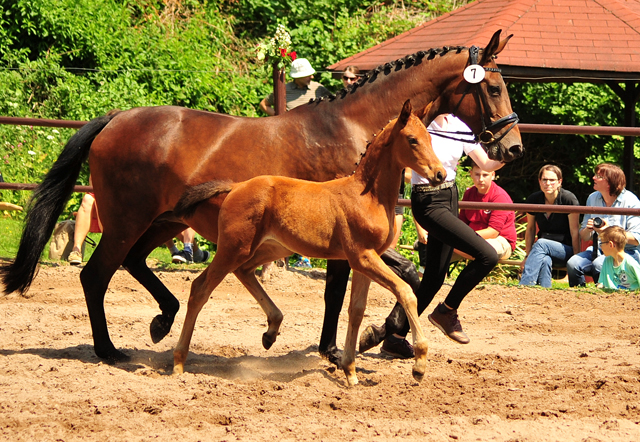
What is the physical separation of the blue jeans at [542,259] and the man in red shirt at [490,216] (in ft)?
0.82

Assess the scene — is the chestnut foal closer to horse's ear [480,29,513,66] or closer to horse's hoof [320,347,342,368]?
horse's hoof [320,347,342,368]

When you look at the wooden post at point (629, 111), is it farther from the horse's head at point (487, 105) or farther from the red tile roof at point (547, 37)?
the horse's head at point (487, 105)

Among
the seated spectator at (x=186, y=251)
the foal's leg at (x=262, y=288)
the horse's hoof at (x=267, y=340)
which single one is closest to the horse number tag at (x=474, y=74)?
the foal's leg at (x=262, y=288)

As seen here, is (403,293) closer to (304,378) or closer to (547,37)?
(304,378)

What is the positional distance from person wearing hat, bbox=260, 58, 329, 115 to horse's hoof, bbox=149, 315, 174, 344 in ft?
14.1

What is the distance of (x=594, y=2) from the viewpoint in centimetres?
1173

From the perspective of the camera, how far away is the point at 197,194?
462cm

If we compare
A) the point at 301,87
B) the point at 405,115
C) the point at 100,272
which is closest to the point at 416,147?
the point at 405,115

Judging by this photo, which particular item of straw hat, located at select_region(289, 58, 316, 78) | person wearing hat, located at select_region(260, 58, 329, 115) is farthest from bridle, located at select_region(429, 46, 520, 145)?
straw hat, located at select_region(289, 58, 316, 78)

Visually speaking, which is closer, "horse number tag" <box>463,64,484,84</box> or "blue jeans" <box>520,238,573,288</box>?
"horse number tag" <box>463,64,484,84</box>

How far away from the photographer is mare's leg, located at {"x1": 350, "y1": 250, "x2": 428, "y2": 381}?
399cm

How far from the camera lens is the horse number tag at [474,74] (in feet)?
15.1

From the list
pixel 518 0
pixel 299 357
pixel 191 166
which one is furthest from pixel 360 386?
pixel 518 0

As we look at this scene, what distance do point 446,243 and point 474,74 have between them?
1037 millimetres
